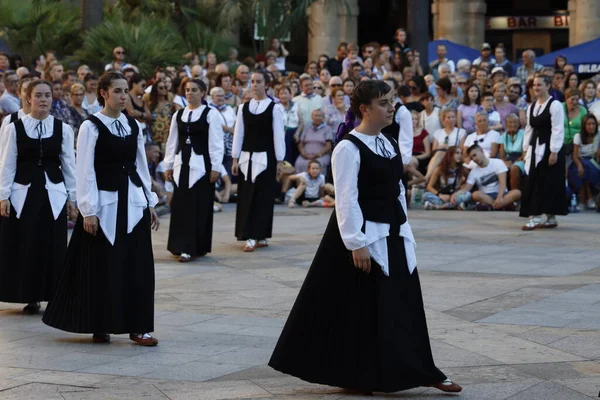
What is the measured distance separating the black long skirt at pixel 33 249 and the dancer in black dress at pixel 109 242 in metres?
1.19

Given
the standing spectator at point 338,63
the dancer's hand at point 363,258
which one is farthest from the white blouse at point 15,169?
the standing spectator at point 338,63

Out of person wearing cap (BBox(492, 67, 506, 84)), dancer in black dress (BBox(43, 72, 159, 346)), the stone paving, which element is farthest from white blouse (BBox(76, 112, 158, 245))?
person wearing cap (BBox(492, 67, 506, 84))

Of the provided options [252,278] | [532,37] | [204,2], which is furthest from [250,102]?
[532,37]

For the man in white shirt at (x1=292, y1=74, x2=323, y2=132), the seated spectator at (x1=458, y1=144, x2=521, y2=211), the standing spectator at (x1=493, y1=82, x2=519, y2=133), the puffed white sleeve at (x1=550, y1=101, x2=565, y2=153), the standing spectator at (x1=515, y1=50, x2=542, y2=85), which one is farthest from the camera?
the standing spectator at (x1=515, y1=50, x2=542, y2=85)

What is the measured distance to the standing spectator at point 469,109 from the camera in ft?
65.5

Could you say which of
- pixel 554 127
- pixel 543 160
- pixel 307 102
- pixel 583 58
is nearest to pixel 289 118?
pixel 307 102

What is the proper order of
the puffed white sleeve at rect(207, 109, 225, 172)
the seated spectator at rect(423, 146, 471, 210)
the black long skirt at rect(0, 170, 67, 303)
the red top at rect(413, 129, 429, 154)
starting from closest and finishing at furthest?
1. the black long skirt at rect(0, 170, 67, 303)
2. the puffed white sleeve at rect(207, 109, 225, 172)
3. the seated spectator at rect(423, 146, 471, 210)
4. the red top at rect(413, 129, 429, 154)

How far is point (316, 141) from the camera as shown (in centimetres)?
2031

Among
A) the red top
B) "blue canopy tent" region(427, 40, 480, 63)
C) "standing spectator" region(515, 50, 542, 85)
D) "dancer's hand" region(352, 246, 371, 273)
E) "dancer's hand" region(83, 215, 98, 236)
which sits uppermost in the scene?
"blue canopy tent" region(427, 40, 480, 63)

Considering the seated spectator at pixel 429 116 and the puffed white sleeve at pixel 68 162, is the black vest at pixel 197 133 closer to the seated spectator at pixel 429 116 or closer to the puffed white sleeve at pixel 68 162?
the puffed white sleeve at pixel 68 162

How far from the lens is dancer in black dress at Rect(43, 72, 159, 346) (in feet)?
29.9

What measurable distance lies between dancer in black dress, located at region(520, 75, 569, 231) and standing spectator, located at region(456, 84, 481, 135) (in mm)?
3507

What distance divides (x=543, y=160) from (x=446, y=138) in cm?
358

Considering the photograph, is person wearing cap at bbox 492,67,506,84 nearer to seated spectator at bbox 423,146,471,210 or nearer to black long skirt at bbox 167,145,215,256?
seated spectator at bbox 423,146,471,210
